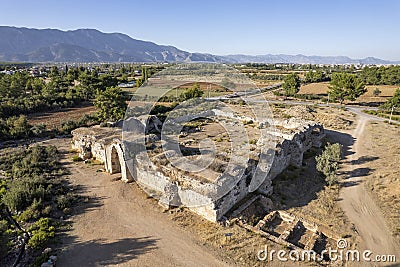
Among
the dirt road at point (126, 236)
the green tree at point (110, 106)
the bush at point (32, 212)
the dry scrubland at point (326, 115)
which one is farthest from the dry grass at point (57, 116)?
the dry scrubland at point (326, 115)

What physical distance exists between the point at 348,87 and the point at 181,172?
152 ft

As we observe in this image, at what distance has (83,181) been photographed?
63.0 ft

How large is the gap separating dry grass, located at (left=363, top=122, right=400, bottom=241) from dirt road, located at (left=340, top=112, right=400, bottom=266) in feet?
1.67

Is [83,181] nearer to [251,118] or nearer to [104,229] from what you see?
[104,229]

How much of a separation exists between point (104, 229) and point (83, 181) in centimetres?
649

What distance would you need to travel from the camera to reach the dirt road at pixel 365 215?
1362cm

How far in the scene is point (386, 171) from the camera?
850 inches

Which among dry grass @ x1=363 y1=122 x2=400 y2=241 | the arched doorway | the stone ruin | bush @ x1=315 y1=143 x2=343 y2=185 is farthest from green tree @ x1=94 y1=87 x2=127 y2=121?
dry grass @ x1=363 y1=122 x2=400 y2=241

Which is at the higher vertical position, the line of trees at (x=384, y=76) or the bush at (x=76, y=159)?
the line of trees at (x=384, y=76)

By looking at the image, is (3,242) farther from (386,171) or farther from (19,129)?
(386,171)

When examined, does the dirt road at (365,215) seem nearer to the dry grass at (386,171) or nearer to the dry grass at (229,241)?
the dry grass at (386,171)

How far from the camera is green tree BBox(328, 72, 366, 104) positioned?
48.8 m

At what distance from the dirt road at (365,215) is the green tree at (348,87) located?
1248 inches

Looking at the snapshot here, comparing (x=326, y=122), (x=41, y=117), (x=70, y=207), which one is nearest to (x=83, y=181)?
(x=70, y=207)
